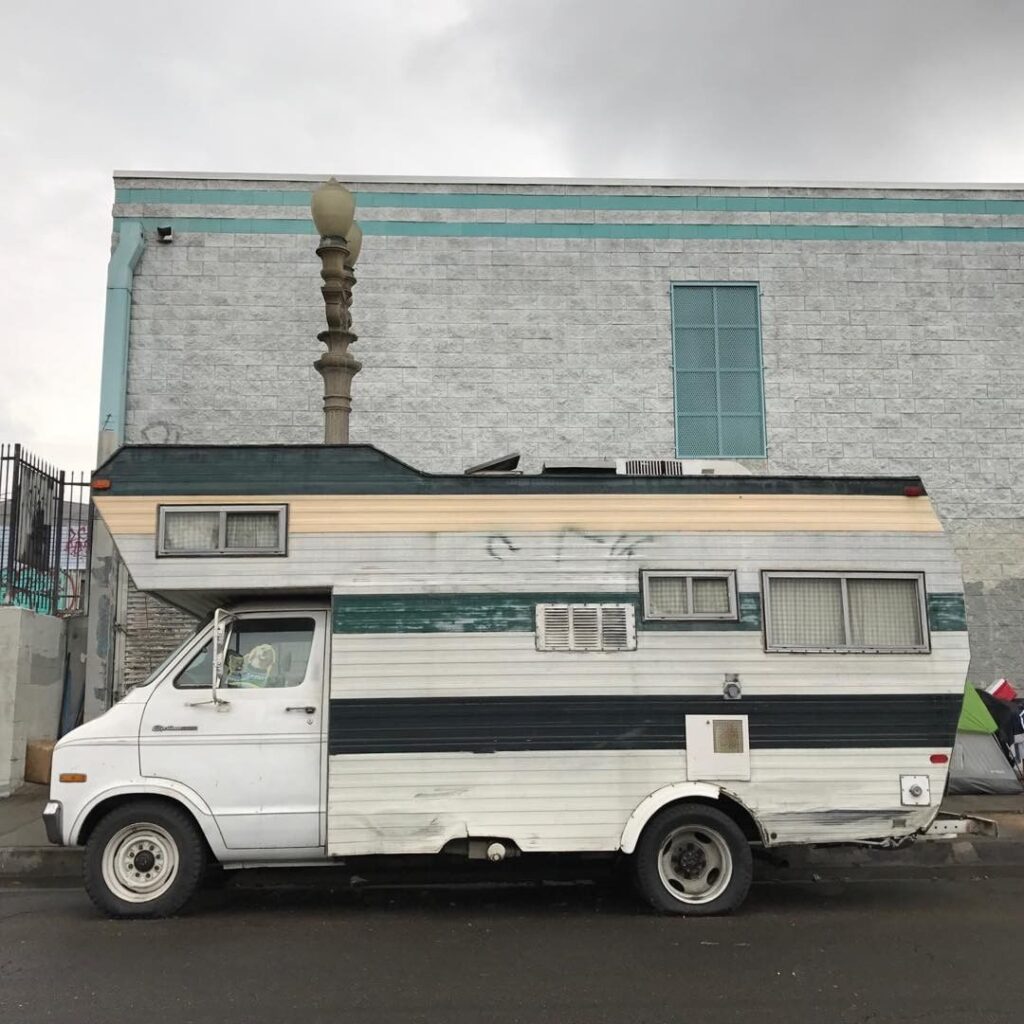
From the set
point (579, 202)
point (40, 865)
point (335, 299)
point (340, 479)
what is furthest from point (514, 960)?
point (579, 202)

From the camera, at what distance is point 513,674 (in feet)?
23.5

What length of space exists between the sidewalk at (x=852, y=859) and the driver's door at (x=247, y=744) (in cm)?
253

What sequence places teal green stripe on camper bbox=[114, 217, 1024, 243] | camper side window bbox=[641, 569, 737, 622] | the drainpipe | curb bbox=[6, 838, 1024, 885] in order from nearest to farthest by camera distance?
1. camper side window bbox=[641, 569, 737, 622]
2. curb bbox=[6, 838, 1024, 885]
3. the drainpipe
4. teal green stripe on camper bbox=[114, 217, 1024, 243]

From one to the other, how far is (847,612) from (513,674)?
2316 mm

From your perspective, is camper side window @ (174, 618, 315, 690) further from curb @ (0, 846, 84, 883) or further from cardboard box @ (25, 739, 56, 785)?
cardboard box @ (25, 739, 56, 785)

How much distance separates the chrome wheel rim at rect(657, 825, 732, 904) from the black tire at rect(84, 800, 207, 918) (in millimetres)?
3066

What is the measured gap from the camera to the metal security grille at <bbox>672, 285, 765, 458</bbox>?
1319cm

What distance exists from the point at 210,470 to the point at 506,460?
6.70 ft

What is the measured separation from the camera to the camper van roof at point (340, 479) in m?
7.28

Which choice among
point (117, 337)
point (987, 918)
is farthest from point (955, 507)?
point (117, 337)

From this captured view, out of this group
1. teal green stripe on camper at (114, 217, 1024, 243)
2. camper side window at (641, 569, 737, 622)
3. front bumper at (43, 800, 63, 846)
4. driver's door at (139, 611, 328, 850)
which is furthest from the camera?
teal green stripe on camper at (114, 217, 1024, 243)

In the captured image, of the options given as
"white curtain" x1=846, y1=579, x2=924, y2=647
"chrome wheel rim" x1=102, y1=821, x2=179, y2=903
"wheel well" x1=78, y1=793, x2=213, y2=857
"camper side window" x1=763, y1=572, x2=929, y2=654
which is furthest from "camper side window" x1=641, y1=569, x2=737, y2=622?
"chrome wheel rim" x1=102, y1=821, x2=179, y2=903

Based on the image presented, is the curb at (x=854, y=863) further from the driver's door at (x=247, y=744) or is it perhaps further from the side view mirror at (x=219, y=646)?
the side view mirror at (x=219, y=646)

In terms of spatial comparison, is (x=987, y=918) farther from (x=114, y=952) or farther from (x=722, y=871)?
(x=114, y=952)
